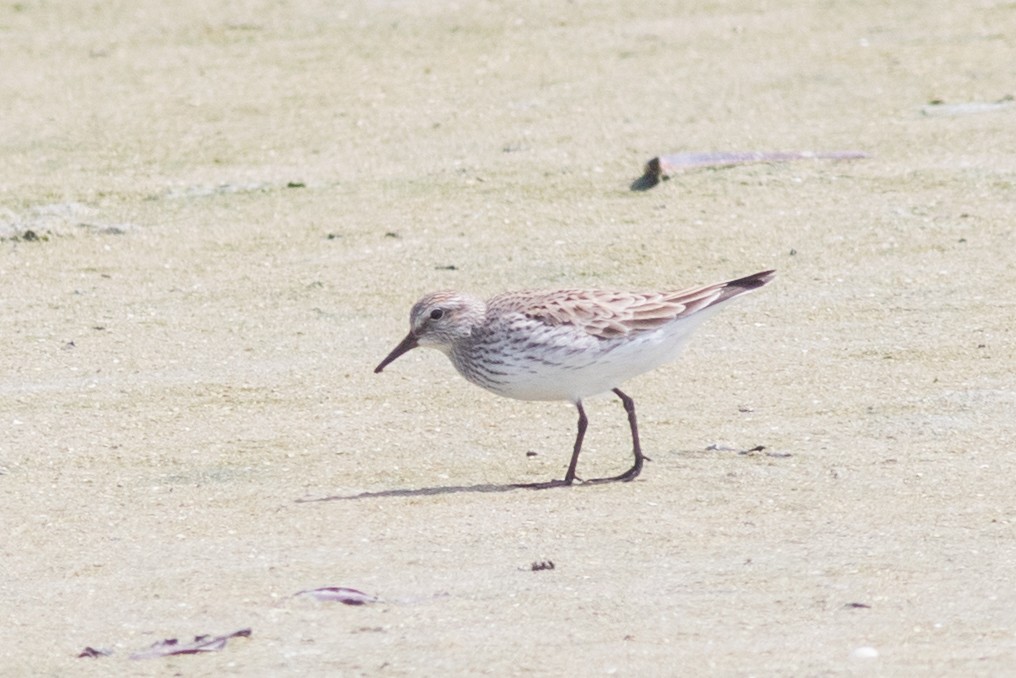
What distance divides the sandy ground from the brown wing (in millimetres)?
562

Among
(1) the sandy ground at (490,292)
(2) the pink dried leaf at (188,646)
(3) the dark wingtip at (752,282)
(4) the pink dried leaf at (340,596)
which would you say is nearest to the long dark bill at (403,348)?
(1) the sandy ground at (490,292)

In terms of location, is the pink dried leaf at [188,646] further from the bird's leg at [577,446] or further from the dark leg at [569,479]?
the bird's leg at [577,446]

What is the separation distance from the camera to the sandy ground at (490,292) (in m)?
5.98

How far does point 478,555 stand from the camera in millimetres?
6523

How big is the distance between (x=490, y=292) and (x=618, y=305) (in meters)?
2.38

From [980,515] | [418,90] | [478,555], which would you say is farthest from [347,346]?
[418,90]

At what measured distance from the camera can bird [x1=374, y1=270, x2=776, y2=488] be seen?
24.8 ft

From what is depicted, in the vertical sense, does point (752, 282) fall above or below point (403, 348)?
above

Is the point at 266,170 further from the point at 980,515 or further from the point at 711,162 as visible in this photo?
the point at 980,515

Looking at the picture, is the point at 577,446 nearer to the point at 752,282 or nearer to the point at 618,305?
the point at 618,305

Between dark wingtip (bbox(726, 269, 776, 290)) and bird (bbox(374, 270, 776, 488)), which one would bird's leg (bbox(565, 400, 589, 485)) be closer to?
bird (bbox(374, 270, 776, 488))

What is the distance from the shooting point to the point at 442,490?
733 cm

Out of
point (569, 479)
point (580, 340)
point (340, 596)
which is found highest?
point (580, 340)

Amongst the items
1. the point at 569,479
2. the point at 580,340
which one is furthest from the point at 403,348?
the point at 569,479
